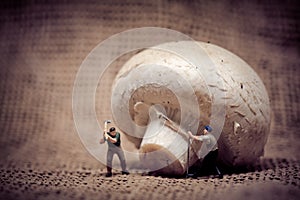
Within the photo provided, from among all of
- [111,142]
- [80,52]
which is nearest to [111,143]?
[111,142]

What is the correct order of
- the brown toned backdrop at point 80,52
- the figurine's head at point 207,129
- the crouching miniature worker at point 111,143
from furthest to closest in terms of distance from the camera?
the brown toned backdrop at point 80,52
the crouching miniature worker at point 111,143
the figurine's head at point 207,129

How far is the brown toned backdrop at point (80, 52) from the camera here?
4062mm

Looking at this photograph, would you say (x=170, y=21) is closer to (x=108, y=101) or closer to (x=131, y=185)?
(x=108, y=101)

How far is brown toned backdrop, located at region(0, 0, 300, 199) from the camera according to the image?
160 inches

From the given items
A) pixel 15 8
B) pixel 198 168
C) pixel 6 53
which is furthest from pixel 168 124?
pixel 15 8

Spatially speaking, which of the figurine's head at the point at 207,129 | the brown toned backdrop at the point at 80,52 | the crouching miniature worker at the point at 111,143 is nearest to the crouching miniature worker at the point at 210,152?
the figurine's head at the point at 207,129

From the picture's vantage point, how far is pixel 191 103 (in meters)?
2.74

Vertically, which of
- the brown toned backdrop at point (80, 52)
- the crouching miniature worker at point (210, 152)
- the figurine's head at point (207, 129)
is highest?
the brown toned backdrop at point (80, 52)

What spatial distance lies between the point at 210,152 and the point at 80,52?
9.32 feet

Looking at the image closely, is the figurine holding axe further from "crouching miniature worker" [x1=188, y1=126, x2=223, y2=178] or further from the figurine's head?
the figurine's head

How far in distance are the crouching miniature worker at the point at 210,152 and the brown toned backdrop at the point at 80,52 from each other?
33.3 inches

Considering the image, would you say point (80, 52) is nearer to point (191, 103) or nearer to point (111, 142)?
point (111, 142)

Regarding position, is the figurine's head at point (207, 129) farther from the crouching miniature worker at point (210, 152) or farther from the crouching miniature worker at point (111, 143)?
the crouching miniature worker at point (111, 143)

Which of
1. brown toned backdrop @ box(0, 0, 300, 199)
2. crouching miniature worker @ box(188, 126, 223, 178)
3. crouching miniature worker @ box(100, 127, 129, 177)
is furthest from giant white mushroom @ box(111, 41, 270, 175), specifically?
brown toned backdrop @ box(0, 0, 300, 199)
